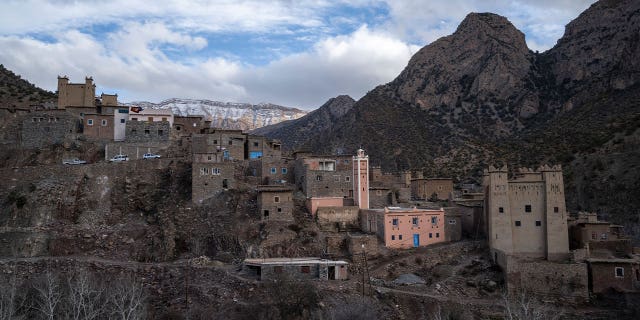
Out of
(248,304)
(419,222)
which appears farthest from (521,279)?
(248,304)

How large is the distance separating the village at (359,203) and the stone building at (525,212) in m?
0.07

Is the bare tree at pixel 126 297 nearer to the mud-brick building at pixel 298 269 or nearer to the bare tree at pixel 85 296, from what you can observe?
the bare tree at pixel 85 296

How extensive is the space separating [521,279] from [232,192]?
67.9ft

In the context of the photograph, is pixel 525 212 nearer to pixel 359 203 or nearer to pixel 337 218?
pixel 359 203

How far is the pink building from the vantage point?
3972 centimetres

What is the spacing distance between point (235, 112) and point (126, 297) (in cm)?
11827

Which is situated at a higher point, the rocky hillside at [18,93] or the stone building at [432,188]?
the rocky hillside at [18,93]

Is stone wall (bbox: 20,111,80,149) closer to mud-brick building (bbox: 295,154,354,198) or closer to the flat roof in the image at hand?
mud-brick building (bbox: 295,154,354,198)

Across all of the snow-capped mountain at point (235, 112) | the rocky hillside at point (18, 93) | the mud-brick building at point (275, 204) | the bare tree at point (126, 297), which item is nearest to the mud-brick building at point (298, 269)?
the mud-brick building at point (275, 204)

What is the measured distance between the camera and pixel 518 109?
94.5 m

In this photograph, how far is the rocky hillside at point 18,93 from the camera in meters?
56.1

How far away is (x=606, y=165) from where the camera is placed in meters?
57.6

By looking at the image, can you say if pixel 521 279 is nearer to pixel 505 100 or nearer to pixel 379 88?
pixel 505 100

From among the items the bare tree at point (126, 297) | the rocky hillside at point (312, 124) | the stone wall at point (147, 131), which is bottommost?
the bare tree at point (126, 297)
